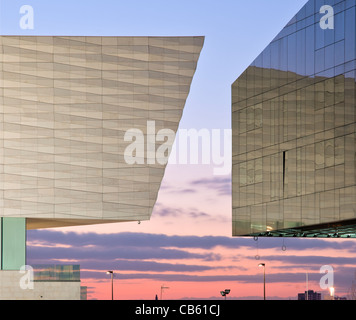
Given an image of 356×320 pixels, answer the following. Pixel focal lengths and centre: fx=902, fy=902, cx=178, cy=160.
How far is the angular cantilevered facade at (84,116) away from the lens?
69.8m

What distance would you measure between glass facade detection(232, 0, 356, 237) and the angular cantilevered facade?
6.53m

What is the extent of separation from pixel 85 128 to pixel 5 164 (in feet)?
22.2

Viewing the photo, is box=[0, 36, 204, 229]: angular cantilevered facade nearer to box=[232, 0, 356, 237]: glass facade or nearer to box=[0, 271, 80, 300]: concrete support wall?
box=[0, 271, 80, 300]: concrete support wall

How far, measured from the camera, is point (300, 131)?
195 ft

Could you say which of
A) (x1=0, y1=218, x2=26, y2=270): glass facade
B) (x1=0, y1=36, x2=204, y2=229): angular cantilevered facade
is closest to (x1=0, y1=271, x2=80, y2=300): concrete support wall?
(x1=0, y1=218, x2=26, y2=270): glass facade

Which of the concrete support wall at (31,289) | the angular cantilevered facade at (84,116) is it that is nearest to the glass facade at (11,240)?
the angular cantilevered facade at (84,116)

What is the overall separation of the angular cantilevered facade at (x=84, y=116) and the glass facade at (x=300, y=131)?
6.53 metres

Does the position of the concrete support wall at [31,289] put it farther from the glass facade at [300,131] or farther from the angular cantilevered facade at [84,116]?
the glass facade at [300,131]

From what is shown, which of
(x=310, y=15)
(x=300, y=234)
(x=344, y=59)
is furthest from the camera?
(x=300, y=234)

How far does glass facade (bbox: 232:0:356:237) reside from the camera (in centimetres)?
5447

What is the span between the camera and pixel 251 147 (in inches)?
2579

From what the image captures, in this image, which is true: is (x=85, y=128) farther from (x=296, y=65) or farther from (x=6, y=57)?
(x=296, y=65)
